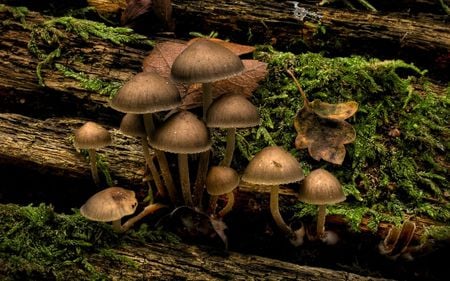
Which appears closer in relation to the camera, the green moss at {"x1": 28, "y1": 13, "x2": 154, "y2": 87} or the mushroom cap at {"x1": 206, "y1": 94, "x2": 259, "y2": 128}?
the mushroom cap at {"x1": 206, "y1": 94, "x2": 259, "y2": 128}

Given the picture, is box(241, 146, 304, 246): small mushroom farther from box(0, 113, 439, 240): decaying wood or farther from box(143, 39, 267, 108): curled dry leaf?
box(143, 39, 267, 108): curled dry leaf

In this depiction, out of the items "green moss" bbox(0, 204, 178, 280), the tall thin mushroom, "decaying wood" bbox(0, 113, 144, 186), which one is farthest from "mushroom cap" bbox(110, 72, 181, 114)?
"green moss" bbox(0, 204, 178, 280)

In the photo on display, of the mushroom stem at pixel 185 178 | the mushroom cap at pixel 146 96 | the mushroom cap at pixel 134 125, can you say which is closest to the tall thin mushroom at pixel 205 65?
the mushroom cap at pixel 146 96

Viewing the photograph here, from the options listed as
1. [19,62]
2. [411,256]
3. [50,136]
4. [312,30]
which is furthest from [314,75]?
[19,62]

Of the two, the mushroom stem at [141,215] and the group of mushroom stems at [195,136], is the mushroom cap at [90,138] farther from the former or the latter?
the mushroom stem at [141,215]

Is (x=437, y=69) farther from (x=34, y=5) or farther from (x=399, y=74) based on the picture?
(x=34, y=5)

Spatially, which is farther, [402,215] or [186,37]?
[186,37]

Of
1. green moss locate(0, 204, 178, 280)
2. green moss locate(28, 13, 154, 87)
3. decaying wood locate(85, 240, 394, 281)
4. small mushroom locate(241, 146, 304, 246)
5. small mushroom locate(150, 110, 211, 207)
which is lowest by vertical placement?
decaying wood locate(85, 240, 394, 281)
